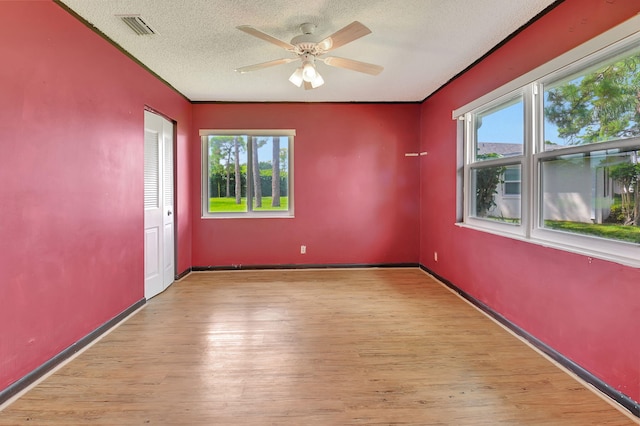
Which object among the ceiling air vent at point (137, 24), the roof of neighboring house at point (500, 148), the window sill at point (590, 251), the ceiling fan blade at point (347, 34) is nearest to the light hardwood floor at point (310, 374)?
the window sill at point (590, 251)

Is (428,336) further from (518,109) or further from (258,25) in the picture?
(258,25)

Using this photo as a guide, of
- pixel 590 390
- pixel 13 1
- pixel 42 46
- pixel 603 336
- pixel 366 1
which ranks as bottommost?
pixel 590 390

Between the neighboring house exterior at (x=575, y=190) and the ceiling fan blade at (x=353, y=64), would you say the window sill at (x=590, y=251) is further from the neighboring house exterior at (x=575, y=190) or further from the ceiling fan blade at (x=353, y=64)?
the ceiling fan blade at (x=353, y=64)

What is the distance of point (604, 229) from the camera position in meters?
2.05

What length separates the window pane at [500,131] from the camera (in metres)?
2.82

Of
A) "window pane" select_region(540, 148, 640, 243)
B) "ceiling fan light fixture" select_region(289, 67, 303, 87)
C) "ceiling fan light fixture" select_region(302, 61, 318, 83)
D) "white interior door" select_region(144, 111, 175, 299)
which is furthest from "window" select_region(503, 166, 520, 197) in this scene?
"white interior door" select_region(144, 111, 175, 299)

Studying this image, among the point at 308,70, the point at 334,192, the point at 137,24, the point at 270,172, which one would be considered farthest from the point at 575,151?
the point at 270,172

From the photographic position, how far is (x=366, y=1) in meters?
2.25

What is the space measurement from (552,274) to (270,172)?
12.3 feet

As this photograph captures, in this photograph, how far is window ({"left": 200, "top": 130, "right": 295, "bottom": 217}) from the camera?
4941 millimetres

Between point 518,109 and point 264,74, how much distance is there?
2.57 meters

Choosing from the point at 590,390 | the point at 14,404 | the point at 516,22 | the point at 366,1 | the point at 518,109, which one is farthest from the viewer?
the point at 518,109

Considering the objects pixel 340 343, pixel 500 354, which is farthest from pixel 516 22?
pixel 340 343

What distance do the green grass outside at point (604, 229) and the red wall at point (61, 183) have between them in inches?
141
